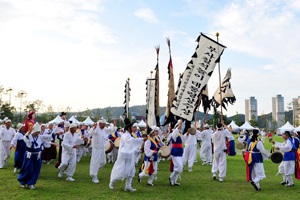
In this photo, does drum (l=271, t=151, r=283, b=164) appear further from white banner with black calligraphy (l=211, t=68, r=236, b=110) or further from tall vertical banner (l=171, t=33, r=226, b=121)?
white banner with black calligraphy (l=211, t=68, r=236, b=110)

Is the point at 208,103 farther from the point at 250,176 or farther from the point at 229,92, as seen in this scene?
the point at 250,176

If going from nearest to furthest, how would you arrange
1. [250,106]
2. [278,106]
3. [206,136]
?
[206,136]
[278,106]
[250,106]

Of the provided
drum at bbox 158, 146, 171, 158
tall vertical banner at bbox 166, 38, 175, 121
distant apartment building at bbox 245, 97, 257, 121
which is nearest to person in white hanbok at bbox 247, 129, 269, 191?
drum at bbox 158, 146, 171, 158

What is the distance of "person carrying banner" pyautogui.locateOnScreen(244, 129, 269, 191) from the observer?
898cm

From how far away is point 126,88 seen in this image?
57.6 feet

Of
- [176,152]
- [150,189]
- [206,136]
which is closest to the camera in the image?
[150,189]

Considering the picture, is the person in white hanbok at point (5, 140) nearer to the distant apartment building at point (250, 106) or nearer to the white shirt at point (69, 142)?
the white shirt at point (69, 142)

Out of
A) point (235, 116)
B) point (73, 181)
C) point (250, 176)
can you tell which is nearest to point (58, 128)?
point (73, 181)

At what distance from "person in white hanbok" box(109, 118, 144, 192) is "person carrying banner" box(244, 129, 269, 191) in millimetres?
3362

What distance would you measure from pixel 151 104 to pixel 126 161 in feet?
17.3

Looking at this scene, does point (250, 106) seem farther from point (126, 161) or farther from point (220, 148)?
point (126, 161)

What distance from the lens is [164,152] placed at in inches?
387

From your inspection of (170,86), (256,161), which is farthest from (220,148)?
(170,86)

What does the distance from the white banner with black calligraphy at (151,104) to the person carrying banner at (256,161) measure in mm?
4906
